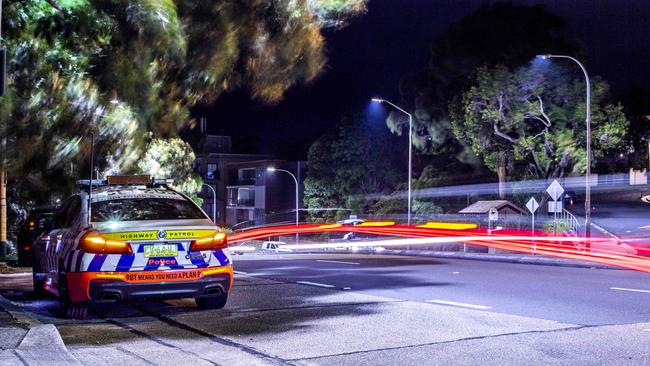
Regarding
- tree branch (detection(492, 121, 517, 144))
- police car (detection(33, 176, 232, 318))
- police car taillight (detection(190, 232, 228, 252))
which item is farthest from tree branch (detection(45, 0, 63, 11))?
tree branch (detection(492, 121, 517, 144))

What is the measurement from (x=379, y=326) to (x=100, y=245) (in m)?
3.22

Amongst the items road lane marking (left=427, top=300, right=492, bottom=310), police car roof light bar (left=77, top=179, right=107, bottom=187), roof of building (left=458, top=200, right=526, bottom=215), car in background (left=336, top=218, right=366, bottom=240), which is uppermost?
police car roof light bar (left=77, top=179, right=107, bottom=187)

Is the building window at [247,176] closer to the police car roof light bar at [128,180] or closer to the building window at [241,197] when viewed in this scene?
the building window at [241,197]

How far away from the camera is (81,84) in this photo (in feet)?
35.1

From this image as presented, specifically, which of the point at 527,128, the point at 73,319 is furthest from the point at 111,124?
the point at 527,128

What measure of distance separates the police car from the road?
14.6 inches

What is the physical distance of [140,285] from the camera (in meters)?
8.76

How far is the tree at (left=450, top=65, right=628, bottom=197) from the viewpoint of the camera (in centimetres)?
3444

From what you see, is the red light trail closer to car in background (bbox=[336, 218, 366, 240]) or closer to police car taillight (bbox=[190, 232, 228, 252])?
car in background (bbox=[336, 218, 366, 240])

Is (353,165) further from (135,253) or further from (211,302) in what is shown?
(135,253)

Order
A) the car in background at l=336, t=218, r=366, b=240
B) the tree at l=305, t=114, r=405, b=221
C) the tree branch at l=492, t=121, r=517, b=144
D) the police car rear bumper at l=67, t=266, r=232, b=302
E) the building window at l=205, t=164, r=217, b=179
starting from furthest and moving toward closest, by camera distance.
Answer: the building window at l=205, t=164, r=217, b=179 → the tree at l=305, t=114, r=405, b=221 → the car in background at l=336, t=218, r=366, b=240 → the tree branch at l=492, t=121, r=517, b=144 → the police car rear bumper at l=67, t=266, r=232, b=302

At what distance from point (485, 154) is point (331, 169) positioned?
2561cm

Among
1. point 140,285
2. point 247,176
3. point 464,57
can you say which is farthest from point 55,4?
point 247,176

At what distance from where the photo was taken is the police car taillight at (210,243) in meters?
9.01
